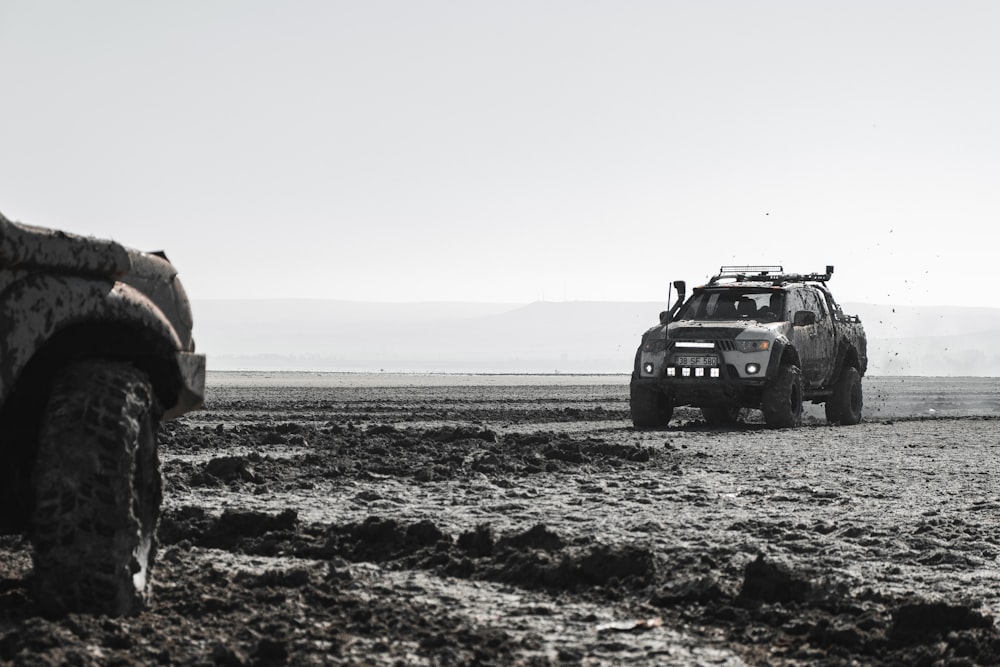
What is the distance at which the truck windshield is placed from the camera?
17.2 metres

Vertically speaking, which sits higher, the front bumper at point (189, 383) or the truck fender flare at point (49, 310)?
the truck fender flare at point (49, 310)

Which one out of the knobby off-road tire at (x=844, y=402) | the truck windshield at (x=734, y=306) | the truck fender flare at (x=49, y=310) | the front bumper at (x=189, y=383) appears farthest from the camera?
the knobby off-road tire at (x=844, y=402)

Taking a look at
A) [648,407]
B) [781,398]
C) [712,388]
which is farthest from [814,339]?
[648,407]

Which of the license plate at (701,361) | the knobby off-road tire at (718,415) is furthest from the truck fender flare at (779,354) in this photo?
the knobby off-road tire at (718,415)

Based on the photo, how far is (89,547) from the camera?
422cm

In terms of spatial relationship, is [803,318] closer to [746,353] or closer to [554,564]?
[746,353]

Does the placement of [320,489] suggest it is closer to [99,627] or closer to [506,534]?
[506,534]

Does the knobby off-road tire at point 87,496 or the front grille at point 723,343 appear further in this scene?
the front grille at point 723,343

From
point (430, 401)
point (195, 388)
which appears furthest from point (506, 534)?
point (430, 401)

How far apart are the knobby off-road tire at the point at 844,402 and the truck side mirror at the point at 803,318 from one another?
227cm

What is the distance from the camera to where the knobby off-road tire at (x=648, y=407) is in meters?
16.9

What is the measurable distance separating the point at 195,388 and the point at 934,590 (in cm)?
346

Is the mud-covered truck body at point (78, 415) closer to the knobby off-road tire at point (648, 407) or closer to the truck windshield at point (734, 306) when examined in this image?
the knobby off-road tire at point (648, 407)

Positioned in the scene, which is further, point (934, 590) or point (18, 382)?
point (934, 590)
